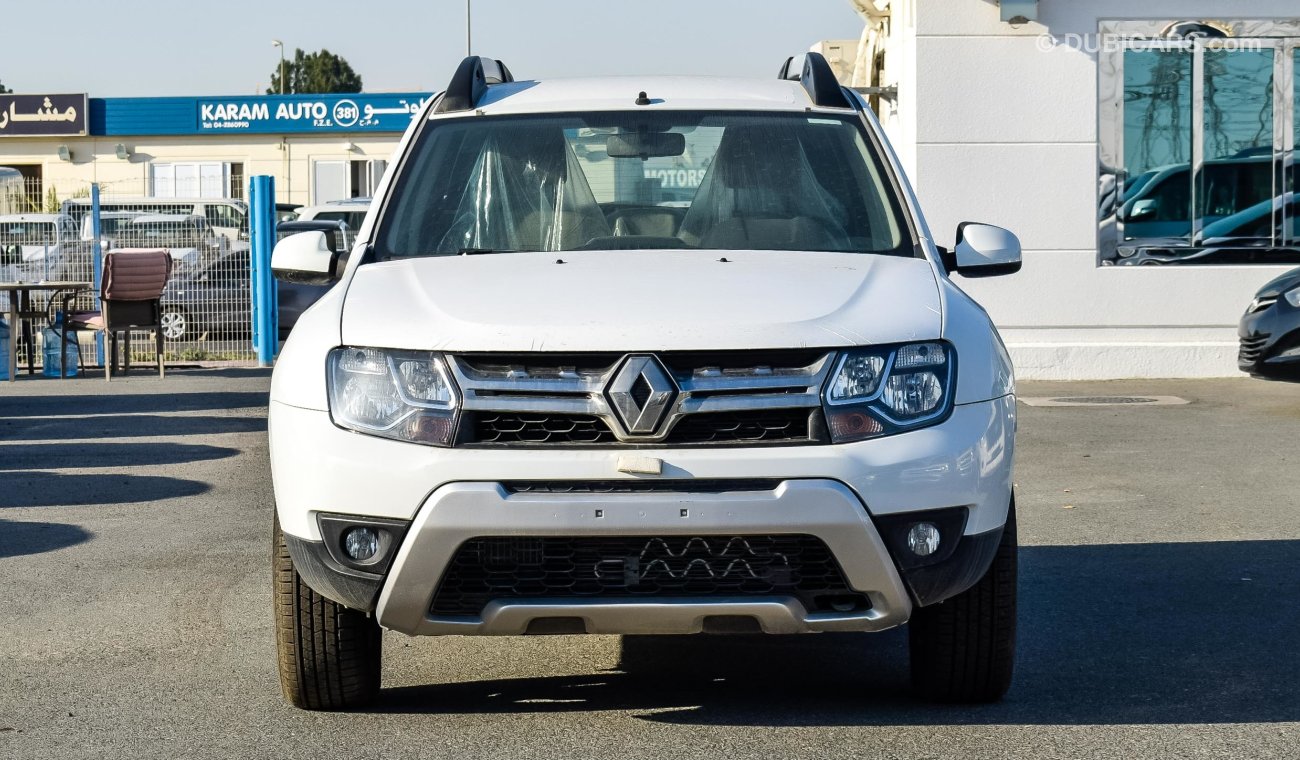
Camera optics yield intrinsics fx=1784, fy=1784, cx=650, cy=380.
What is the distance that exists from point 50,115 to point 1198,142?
1527 inches

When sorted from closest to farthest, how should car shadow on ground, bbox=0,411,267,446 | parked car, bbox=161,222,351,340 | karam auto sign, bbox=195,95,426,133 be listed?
car shadow on ground, bbox=0,411,267,446 → parked car, bbox=161,222,351,340 → karam auto sign, bbox=195,95,426,133

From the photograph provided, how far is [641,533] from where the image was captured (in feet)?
13.5

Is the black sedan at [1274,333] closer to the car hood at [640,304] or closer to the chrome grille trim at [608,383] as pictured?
the car hood at [640,304]

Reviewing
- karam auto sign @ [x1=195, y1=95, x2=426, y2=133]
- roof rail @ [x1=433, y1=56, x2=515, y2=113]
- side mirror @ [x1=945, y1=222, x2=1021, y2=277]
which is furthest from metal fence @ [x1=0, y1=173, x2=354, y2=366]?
karam auto sign @ [x1=195, y1=95, x2=426, y2=133]

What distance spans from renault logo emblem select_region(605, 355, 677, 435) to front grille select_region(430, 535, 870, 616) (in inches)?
10.7

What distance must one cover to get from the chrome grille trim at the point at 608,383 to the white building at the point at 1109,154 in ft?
38.5

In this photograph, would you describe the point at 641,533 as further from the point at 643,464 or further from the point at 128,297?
the point at 128,297

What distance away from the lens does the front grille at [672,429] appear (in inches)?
165

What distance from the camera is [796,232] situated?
208 inches

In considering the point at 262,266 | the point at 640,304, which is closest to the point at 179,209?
the point at 262,266

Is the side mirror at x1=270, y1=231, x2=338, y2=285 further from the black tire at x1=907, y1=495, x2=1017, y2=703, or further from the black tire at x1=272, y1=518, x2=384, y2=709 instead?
the black tire at x1=907, y1=495, x2=1017, y2=703

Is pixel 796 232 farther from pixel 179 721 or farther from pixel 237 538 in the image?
pixel 237 538

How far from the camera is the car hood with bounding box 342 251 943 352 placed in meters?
4.20

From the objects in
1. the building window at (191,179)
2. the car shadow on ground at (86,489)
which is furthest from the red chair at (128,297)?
the building window at (191,179)
